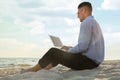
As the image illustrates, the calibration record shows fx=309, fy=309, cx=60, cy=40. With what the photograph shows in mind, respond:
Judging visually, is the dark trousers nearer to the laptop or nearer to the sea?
the laptop

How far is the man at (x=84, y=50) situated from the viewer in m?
7.12

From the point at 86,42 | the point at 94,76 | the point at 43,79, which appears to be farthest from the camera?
the point at 86,42

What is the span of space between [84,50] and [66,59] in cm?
50

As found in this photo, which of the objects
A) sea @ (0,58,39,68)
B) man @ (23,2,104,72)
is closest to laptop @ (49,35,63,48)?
man @ (23,2,104,72)

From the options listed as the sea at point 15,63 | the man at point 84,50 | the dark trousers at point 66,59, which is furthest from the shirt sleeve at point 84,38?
the sea at point 15,63

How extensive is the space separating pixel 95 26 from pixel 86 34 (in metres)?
0.32

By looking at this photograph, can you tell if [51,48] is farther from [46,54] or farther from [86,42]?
[86,42]

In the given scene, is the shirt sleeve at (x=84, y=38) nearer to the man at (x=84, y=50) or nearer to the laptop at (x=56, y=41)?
the man at (x=84, y=50)

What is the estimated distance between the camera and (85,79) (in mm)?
5859

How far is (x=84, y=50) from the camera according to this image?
23.4 ft

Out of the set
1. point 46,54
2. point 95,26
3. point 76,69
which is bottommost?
point 76,69

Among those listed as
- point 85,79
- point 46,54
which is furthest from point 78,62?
point 85,79

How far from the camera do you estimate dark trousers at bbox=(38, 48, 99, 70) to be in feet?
23.7

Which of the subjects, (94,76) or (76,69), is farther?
(76,69)
